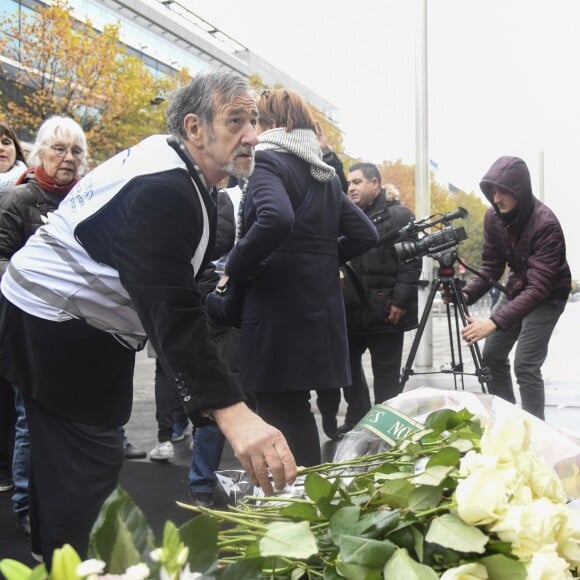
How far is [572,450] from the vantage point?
3.78ft

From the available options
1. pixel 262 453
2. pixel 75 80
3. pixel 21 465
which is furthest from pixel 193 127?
pixel 75 80

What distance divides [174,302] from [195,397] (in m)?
0.21

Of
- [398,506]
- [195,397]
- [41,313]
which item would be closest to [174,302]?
[195,397]

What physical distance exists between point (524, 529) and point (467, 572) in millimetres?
80

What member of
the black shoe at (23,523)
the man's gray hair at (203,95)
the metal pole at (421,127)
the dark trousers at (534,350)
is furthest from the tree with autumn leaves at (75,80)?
the man's gray hair at (203,95)

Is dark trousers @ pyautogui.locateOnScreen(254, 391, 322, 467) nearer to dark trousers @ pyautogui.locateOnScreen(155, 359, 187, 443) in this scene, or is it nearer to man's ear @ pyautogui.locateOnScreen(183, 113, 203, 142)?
man's ear @ pyautogui.locateOnScreen(183, 113, 203, 142)

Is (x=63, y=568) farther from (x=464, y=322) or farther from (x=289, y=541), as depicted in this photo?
(x=464, y=322)

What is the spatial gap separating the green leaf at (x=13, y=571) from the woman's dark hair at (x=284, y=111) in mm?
2597

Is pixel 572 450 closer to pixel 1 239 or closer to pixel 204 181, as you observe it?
pixel 204 181

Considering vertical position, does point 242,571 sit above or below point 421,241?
below

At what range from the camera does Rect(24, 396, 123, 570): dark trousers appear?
2.03m

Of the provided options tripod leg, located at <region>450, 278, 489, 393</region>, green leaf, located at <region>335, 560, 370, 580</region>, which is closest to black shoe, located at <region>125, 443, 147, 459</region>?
tripod leg, located at <region>450, 278, 489, 393</region>

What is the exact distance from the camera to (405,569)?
79 cm

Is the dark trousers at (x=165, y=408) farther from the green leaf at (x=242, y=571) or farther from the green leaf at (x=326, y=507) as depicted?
the green leaf at (x=242, y=571)
